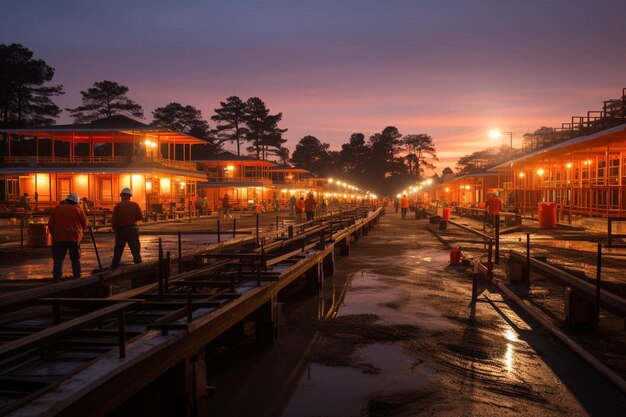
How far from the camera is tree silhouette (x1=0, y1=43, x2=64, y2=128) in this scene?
70000 millimetres

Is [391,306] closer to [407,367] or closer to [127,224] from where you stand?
[407,367]

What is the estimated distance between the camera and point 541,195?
42.8m

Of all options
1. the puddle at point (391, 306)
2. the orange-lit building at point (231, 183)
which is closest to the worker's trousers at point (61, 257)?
the puddle at point (391, 306)

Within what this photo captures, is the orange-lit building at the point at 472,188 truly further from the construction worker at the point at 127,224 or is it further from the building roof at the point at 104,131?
the construction worker at the point at 127,224

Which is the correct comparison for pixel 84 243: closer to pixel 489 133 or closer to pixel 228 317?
pixel 228 317

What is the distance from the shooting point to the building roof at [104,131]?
151ft

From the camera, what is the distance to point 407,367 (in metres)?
7.43

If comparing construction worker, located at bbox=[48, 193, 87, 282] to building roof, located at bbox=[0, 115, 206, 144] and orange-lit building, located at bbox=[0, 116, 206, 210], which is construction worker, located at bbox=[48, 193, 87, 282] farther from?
building roof, located at bbox=[0, 115, 206, 144]

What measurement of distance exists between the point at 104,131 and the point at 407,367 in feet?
144

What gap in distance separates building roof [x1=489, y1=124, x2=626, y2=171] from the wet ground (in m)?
13.4

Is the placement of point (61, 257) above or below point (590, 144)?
below

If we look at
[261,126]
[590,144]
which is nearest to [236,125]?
[261,126]

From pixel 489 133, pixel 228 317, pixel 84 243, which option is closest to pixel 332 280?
pixel 228 317

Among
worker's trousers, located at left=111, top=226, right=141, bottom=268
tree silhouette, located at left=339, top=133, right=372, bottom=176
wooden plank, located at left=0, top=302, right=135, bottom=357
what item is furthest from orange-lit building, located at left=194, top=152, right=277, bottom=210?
tree silhouette, located at left=339, top=133, right=372, bottom=176
